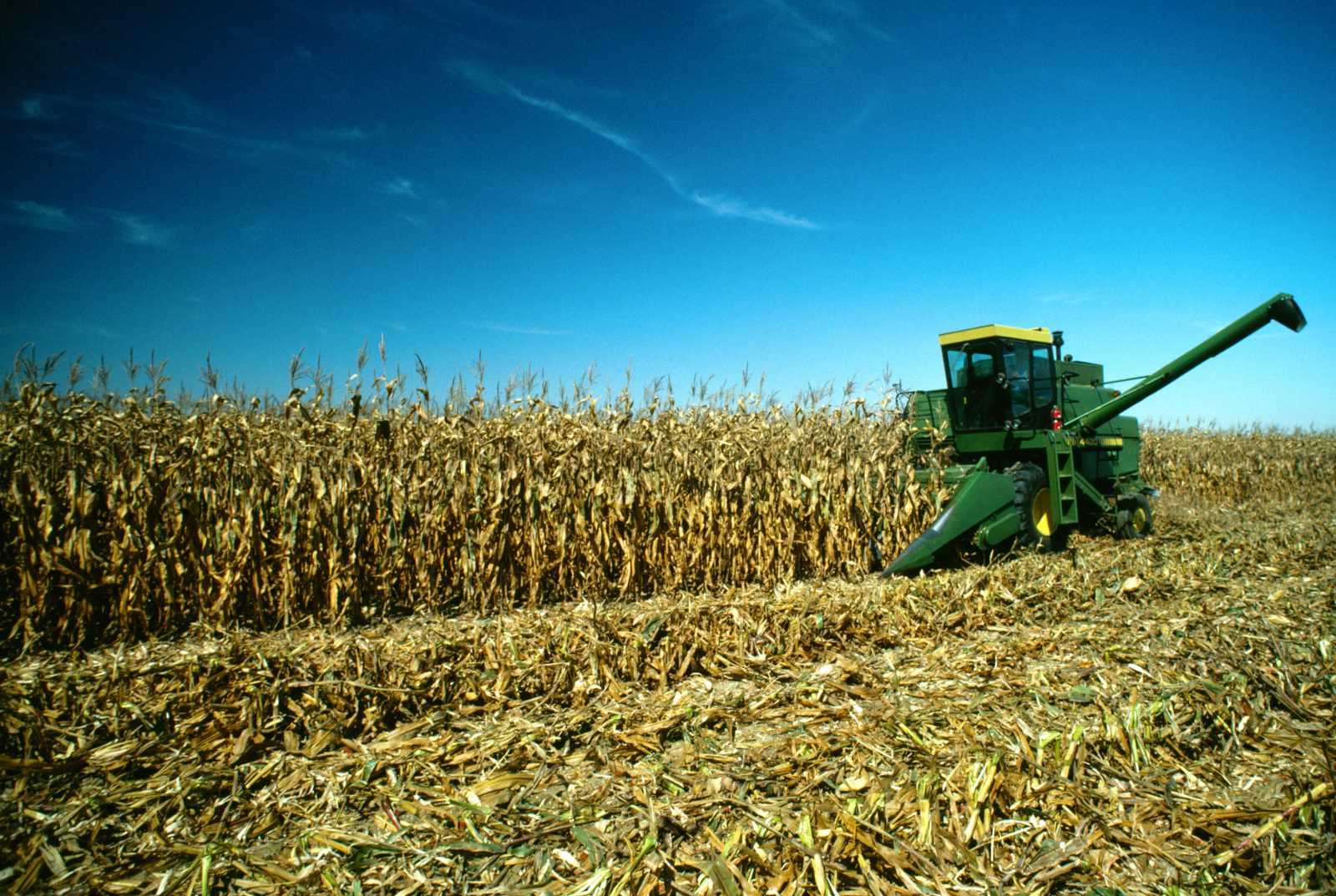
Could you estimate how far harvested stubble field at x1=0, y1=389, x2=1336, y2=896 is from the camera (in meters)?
2.07

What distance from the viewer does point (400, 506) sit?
530 centimetres

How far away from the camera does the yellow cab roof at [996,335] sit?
748 cm

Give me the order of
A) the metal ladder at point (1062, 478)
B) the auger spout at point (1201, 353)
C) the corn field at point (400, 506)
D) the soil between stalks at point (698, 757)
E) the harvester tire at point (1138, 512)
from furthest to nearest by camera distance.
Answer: the harvester tire at point (1138, 512) < the auger spout at point (1201, 353) < the metal ladder at point (1062, 478) < the corn field at point (400, 506) < the soil between stalks at point (698, 757)

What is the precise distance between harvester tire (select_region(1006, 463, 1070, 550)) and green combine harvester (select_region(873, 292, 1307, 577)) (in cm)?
1

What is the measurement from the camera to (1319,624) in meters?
4.00

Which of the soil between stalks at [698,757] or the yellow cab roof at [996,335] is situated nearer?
the soil between stalks at [698,757]

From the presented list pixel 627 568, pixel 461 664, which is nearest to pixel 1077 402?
pixel 627 568

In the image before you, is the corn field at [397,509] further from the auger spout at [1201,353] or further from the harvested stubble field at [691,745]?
the auger spout at [1201,353]

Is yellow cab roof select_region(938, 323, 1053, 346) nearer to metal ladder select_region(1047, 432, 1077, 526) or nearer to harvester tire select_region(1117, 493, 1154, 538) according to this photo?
metal ladder select_region(1047, 432, 1077, 526)

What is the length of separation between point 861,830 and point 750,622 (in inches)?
76.8

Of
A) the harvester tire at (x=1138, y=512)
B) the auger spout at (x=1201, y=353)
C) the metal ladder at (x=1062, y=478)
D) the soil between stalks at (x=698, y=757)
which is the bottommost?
the soil between stalks at (x=698, y=757)

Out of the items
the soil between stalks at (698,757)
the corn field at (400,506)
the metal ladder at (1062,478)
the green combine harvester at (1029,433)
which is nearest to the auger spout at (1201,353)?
the green combine harvester at (1029,433)

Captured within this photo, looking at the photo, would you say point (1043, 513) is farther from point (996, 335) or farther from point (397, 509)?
point (397, 509)

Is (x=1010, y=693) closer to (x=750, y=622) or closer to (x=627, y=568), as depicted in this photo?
(x=750, y=622)
